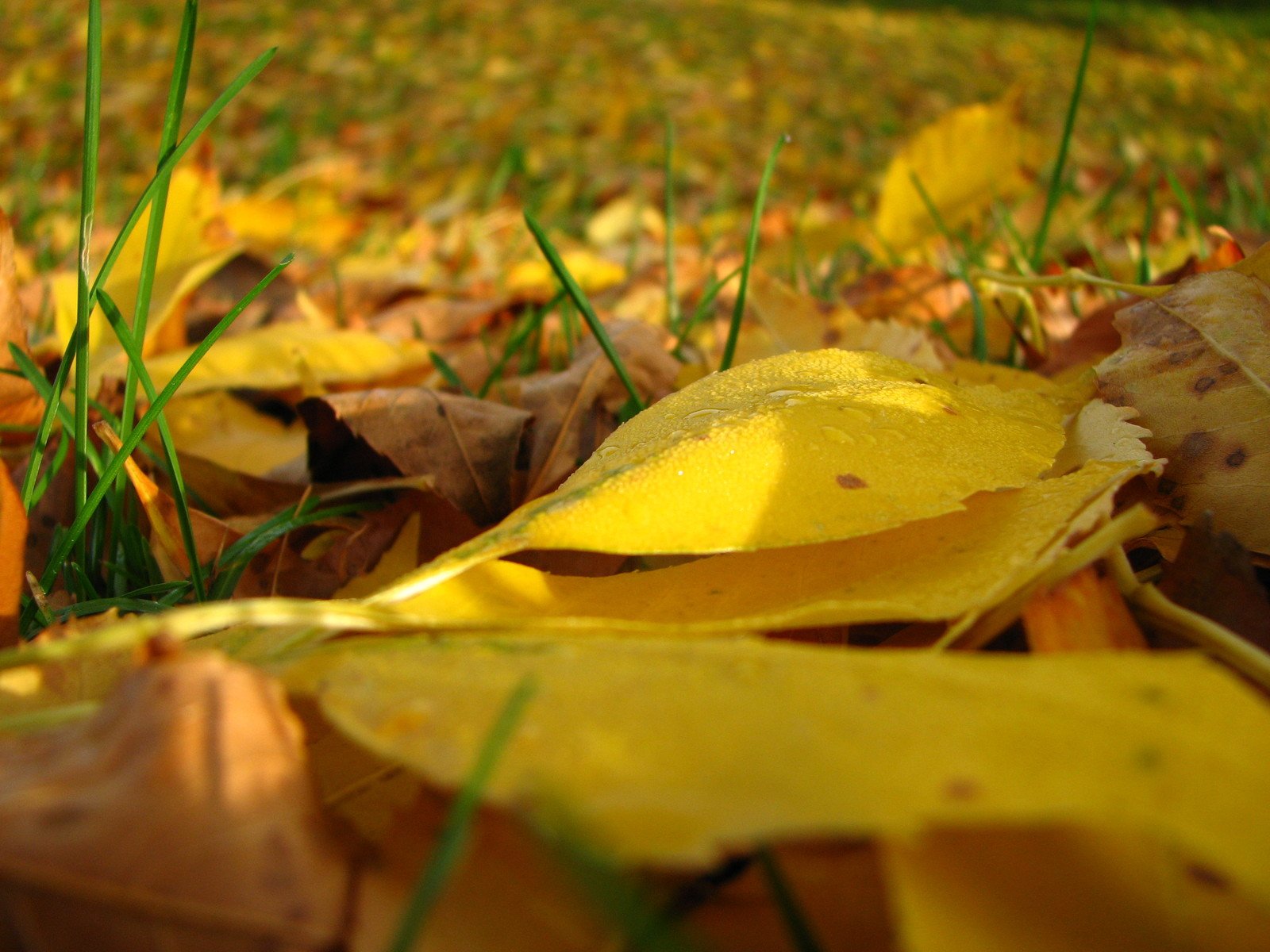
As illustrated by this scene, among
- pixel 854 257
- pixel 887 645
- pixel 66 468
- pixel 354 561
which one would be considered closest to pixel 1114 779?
pixel 887 645

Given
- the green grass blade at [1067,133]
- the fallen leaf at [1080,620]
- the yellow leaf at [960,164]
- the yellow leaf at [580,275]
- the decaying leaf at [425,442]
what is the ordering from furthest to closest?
the yellow leaf at [580,275]
the yellow leaf at [960,164]
the green grass blade at [1067,133]
the decaying leaf at [425,442]
the fallen leaf at [1080,620]

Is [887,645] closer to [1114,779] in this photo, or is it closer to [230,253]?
[1114,779]

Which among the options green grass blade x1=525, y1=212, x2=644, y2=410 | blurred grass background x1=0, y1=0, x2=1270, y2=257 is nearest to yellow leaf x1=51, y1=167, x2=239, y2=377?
green grass blade x1=525, y1=212, x2=644, y2=410

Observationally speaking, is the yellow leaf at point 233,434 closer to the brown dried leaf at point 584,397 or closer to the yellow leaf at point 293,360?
the yellow leaf at point 293,360

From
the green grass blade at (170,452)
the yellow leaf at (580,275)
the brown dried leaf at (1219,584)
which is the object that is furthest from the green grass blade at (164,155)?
the yellow leaf at (580,275)

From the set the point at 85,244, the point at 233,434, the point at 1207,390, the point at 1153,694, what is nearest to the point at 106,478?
the point at 85,244

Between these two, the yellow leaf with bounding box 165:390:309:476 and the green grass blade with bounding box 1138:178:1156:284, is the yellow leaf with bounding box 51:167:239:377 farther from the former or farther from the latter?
the green grass blade with bounding box 1138:178:1156:284
